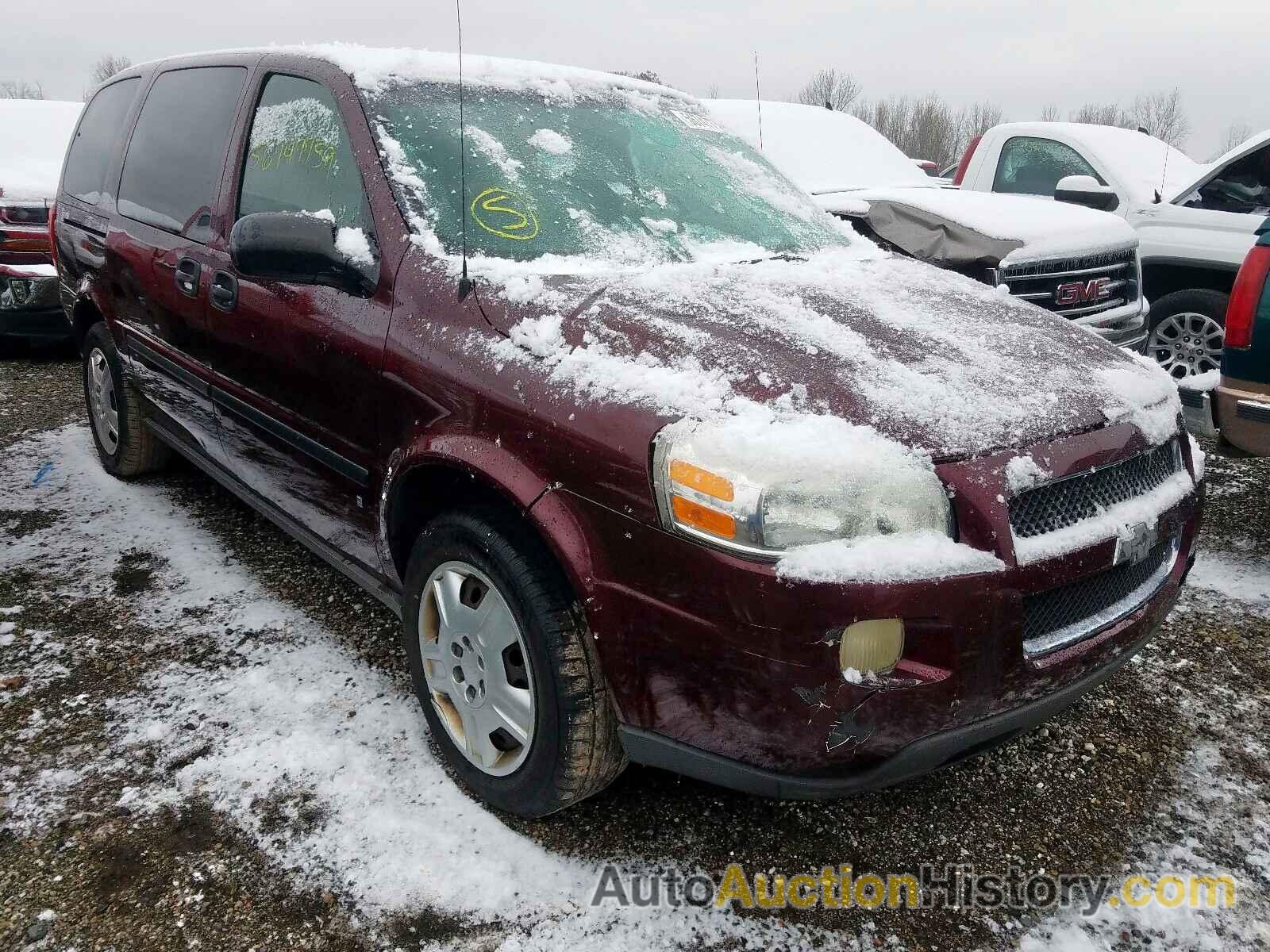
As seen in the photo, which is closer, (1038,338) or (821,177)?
(1038,338)

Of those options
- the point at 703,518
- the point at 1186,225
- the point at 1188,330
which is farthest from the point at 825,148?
the point at 703,518

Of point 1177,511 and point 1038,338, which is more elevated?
point 1038,338

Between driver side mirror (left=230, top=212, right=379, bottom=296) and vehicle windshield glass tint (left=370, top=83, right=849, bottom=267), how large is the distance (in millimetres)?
211

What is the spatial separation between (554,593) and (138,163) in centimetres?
282

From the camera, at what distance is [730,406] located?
5.67 ft

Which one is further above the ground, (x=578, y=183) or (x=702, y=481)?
(x=578, y=183)

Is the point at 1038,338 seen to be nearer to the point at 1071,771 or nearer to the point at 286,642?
the point at 1071,771

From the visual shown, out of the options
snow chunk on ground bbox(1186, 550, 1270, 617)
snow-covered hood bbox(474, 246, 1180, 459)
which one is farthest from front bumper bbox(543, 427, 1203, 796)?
snow chunk on ground bbox(1186, 550, 1270, 617)

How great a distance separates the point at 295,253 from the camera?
2.21 m

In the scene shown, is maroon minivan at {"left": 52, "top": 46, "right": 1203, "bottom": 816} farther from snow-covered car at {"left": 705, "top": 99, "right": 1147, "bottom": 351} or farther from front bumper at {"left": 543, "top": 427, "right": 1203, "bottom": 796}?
snow-covered car at {"left": 705, "top": 99, "right": 1147, "bottom": 351}

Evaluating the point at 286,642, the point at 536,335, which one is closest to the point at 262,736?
the point at 286,642

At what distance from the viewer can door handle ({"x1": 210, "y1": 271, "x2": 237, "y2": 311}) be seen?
276 cm

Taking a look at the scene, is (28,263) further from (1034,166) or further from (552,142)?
(1034,166)

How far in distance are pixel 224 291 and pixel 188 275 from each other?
1.01 ft
